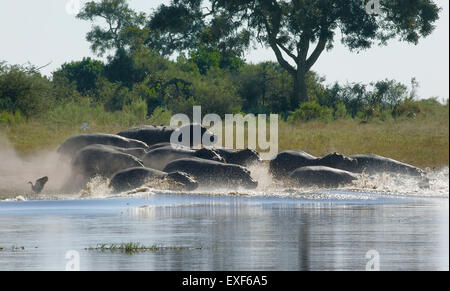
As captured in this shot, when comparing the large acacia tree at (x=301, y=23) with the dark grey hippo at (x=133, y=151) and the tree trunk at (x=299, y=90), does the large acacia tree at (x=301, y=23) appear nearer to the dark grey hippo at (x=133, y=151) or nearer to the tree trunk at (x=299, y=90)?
the tree trunk at (x=299, y=90)

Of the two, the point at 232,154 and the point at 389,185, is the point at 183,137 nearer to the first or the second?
the point at 232,154

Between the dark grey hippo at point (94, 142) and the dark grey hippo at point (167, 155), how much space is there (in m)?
2.11

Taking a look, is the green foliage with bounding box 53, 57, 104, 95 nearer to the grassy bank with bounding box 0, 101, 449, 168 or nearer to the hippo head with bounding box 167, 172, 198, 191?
the grassy bank with bounding box 0, 101, 449, 168

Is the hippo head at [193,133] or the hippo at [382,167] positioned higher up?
the hippo head at [193,133]

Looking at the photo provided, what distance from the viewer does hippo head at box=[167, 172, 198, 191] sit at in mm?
23938

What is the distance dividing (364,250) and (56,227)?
5587 mm

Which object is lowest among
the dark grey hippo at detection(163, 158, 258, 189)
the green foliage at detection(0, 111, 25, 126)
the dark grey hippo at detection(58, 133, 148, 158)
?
the dark grey hippo at detection(163, 158, 258, 189)

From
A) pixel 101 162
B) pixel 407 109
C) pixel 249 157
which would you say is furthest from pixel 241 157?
pixel 407 109

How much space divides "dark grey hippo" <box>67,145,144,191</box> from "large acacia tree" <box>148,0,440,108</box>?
27.6 meters

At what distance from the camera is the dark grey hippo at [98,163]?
2547 cm

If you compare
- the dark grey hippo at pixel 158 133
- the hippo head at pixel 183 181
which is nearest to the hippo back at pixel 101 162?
the hippo head at pixel 183 181

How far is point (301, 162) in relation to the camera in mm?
27250

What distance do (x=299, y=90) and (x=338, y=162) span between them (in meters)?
27.4

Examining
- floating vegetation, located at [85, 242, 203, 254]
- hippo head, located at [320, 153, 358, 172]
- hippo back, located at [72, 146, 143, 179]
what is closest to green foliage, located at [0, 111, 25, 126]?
hippo back, located at [72, 146, 143, 179]
